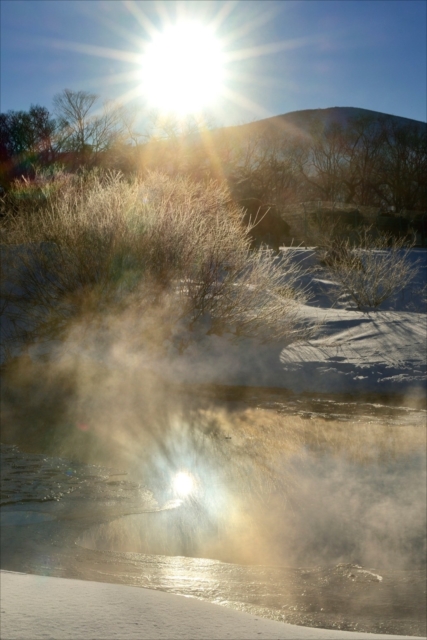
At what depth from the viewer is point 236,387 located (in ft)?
37.3

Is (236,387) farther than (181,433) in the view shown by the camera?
Yes

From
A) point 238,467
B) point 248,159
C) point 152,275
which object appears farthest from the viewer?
point 248,159

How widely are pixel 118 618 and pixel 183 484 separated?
3.60 m

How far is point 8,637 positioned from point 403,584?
8.90ft

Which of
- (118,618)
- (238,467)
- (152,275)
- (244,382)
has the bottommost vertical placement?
(244,382)

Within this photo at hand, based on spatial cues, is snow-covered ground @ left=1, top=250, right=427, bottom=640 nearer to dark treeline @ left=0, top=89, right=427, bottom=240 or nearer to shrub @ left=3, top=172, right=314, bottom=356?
shrub @ left=3, top=172, right=314, bottom=356

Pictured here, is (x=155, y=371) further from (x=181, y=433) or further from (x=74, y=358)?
(x=181, y=433)

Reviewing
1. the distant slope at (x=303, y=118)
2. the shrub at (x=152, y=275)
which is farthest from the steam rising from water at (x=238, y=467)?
the distant slope at (x=303, y=118)

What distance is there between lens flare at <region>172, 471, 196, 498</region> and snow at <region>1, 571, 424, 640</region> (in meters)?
2.77

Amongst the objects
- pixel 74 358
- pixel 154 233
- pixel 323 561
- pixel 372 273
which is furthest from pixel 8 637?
pixel 372 273

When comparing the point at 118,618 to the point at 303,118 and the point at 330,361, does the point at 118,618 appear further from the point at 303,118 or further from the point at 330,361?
the point at 303,118

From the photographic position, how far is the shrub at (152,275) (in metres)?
13.3

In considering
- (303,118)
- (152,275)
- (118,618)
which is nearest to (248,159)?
(152,275)

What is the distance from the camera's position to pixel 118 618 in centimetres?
269
